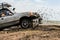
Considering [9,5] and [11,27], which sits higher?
[9,5]

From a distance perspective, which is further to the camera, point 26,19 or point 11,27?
point 11,27

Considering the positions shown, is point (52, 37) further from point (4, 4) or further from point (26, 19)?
point (4, 4)

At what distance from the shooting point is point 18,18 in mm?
14344

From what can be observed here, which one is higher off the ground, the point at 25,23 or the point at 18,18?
the point at 18,18

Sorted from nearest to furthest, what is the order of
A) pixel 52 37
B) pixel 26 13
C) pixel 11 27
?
pixel 52 37
pixel 26 13
pixel 11 27

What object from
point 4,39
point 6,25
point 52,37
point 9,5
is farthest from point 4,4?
point 52,37

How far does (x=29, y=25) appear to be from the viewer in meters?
14.3

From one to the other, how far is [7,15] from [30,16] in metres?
1.43

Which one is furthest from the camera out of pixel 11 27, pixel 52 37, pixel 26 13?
pixel 11 27

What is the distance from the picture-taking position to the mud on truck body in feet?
46.7

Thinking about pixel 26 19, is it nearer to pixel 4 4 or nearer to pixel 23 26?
pixel 23 26

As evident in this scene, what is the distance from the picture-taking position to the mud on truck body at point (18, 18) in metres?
14.2

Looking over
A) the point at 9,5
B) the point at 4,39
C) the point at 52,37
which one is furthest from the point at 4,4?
the point at 52,37

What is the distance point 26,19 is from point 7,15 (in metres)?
1.20
